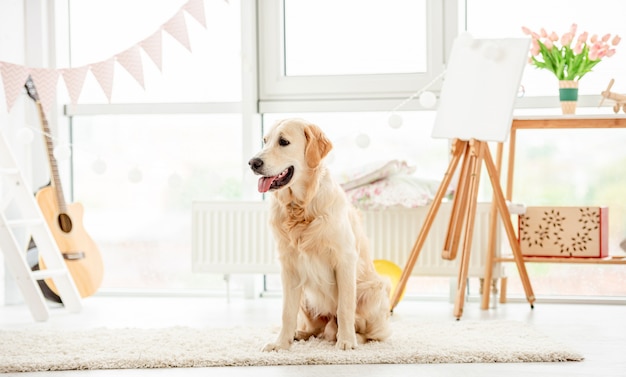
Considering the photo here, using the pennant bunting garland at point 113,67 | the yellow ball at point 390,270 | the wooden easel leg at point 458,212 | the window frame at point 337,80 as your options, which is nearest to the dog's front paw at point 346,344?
the wooden easel leg at point 458,212

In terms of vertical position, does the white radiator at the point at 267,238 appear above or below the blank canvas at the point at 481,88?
below

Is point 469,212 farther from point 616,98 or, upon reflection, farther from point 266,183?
point 266,183

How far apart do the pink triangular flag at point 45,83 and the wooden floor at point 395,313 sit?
0.94 m

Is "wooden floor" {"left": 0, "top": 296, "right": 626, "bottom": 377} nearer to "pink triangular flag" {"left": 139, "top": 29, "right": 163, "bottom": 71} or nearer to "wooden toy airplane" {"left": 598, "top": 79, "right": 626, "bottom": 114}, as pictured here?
"wooden toy airplane" {"left": 598, "top": 79, "right": 626, "bottom": 114}

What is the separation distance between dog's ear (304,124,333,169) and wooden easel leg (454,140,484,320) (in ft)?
3.38

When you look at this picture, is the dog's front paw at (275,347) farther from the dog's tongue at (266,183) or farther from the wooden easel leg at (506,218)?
the wooden easel leg at (506,218)

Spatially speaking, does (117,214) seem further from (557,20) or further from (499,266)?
(557,20)

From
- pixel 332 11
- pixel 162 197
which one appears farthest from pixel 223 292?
pixel 332 11

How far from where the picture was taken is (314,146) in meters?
2.73

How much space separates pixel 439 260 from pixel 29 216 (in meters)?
1.90

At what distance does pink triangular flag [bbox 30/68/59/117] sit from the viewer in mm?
3648

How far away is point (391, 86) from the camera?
4.24 meters

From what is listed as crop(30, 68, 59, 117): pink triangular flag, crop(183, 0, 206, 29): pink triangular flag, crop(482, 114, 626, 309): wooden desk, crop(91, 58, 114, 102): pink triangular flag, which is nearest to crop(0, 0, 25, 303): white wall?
crop(30, 68, 59, 117): pink triangular flag

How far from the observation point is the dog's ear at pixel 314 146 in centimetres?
272
